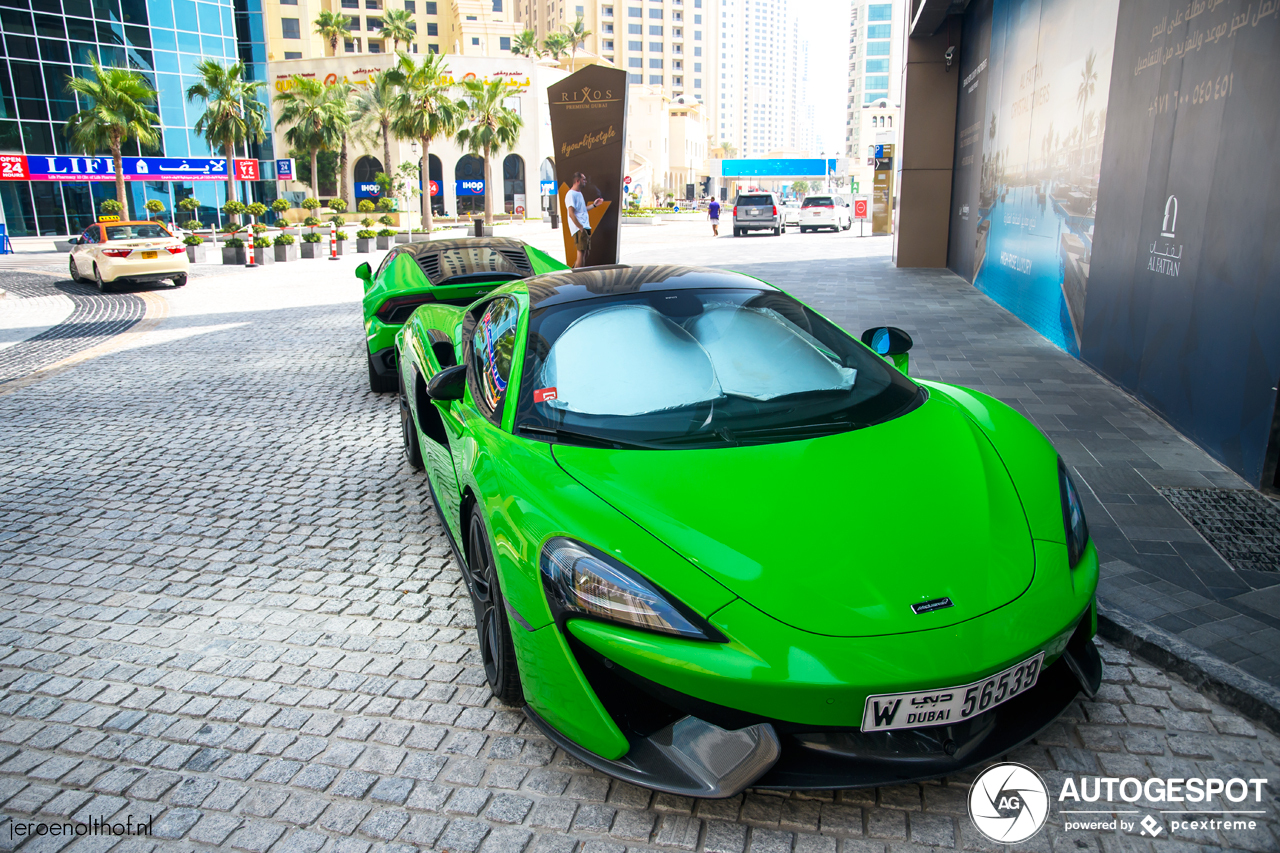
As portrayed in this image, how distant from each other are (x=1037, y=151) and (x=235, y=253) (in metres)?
22.0

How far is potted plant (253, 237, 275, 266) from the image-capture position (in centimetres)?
2555

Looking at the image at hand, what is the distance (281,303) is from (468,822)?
14787 millimetres

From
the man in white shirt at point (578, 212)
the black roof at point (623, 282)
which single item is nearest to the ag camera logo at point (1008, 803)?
the black roof at point (623, 282)

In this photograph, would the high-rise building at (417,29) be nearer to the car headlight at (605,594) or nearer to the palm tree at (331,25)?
the palm tree at (331,25)

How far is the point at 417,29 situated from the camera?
105062 millimetres

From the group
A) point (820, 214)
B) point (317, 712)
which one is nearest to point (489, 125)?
point (820, 214)

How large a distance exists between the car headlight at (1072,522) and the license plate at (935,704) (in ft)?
1.71

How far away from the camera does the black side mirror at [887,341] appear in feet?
11.9

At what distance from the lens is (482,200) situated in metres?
74.9

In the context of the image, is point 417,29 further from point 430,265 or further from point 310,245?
point 430,265

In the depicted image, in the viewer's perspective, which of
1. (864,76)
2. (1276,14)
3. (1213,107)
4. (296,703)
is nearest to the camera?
(296,703)

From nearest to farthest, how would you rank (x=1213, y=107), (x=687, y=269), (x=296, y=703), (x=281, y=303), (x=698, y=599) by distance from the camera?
(x=698, y=599) < (x=296, y=703) < (x=687, y=269) < (x=1213, y=107) < (x=281, y=303)

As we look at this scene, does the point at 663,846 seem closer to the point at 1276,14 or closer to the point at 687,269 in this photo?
the point at 687,269

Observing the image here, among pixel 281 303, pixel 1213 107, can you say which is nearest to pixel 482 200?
pixel 281 303
